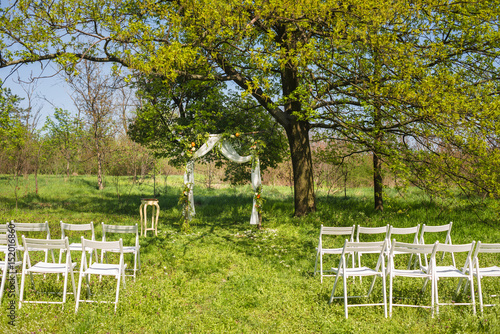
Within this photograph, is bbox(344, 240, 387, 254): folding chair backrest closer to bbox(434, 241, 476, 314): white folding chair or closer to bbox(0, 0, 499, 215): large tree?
bbox(434, 241, 476, 314): white folding chair

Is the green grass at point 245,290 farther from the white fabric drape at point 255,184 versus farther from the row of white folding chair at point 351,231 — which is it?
the row of white folding chair at point 351,231

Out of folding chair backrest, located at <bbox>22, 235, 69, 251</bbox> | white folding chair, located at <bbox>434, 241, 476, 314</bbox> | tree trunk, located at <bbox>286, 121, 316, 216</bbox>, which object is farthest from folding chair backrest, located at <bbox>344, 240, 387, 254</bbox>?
tree trunk, located at <bbox>286, 121, 316, 216</bbox>

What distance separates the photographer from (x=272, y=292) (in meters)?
5.53

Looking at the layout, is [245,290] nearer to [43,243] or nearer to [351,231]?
[351,231]

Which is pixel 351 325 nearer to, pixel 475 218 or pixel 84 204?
pixel 475 218

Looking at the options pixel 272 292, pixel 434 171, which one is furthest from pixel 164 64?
pixel 434 171

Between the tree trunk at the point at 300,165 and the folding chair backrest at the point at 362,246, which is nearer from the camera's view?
the folding chair backrest at the point at 362,246

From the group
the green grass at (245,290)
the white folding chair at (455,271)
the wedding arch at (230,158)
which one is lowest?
the green grass at (245,290)

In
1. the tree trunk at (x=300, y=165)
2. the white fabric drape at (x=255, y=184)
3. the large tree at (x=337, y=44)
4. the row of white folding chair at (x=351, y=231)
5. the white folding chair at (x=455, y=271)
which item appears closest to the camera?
the white folding chair at (x=455, y=271)

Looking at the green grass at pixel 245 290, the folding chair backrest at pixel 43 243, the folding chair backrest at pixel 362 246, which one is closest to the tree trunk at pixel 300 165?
the green grass at pixel 245 290

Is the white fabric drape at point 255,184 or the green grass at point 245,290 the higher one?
the white fabric drape at point 255,184

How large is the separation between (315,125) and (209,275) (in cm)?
728

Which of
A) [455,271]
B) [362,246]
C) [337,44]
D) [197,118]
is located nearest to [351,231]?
[362,246]

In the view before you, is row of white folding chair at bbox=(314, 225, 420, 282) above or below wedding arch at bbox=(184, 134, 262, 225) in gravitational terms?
below
